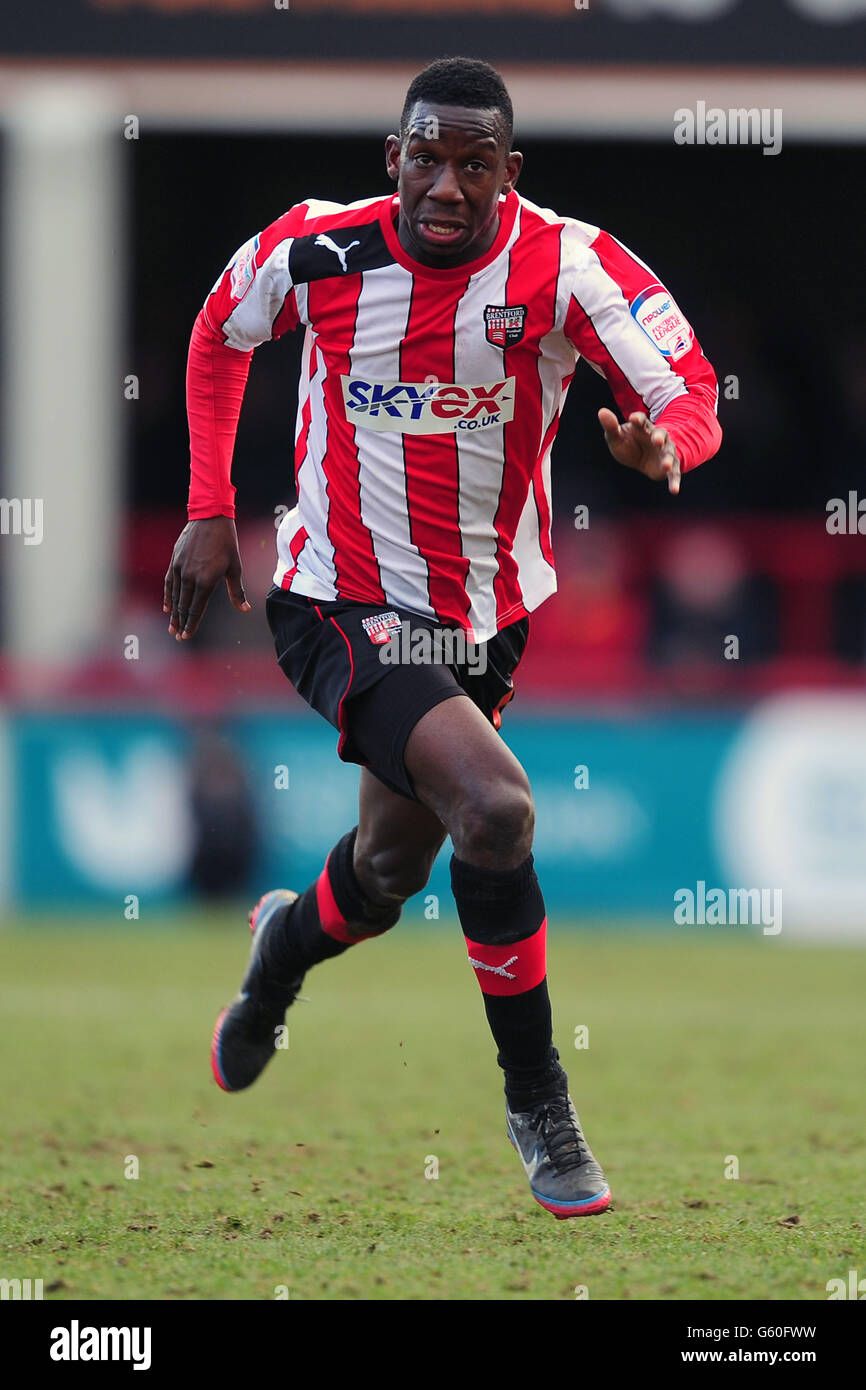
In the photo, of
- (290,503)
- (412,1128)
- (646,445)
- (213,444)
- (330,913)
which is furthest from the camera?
(290,503)

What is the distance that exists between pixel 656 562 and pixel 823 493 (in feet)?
8.66

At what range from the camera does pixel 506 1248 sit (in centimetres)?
427

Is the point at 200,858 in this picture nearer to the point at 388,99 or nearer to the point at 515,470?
the point at 388,99

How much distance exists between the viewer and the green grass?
4.10 meters

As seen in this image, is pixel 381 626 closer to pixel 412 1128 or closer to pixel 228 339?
pixel 228 339

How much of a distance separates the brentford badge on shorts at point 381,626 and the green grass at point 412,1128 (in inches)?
54.4

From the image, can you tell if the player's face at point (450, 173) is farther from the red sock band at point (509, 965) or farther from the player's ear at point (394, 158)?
the red sock band at point (509, 965)

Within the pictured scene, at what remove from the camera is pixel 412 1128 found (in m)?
5.86
